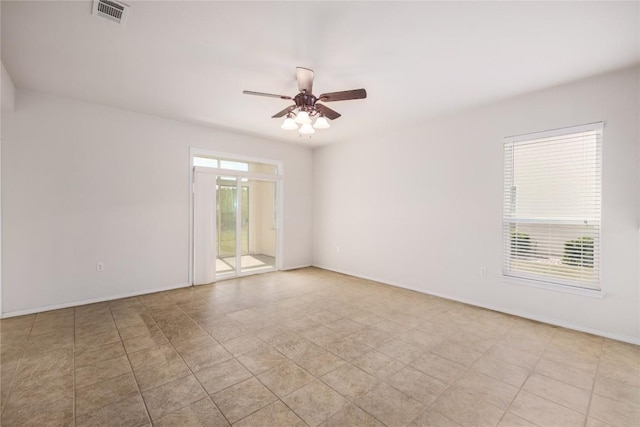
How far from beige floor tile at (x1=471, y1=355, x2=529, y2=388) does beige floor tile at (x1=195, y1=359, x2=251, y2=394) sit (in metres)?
1.96

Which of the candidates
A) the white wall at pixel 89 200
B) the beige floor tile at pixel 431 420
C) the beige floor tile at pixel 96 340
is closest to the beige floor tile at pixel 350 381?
the beige floor tile at pixel 431 420

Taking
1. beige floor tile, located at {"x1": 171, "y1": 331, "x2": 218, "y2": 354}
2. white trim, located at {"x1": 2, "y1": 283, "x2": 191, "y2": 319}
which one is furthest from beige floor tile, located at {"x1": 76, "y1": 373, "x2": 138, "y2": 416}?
white trim, located at {"x1": 2, "y1": 283, "x2": 191, "y2": 319}

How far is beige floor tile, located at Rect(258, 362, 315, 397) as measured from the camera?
215cm

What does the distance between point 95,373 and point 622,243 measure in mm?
5127

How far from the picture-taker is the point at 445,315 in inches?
144

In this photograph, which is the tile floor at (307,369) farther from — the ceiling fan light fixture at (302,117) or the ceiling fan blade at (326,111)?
the ceiling fan blade at (326,111)

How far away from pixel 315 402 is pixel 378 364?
0.73m

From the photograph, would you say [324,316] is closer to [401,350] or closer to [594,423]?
[401,350]

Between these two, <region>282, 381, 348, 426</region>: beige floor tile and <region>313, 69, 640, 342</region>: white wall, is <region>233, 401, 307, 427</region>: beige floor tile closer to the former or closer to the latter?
<region>282, 381, 348, 426</region>: beige floor tile

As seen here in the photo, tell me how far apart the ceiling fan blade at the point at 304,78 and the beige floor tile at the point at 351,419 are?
9.15 feet

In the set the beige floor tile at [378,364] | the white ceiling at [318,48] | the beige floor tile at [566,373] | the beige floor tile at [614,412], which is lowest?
the beige floor tile at [614,412]

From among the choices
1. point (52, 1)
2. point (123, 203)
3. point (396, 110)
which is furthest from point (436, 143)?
point (123, 203)

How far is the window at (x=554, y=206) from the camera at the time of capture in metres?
3.18

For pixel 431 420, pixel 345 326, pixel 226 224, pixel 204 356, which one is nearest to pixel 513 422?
pixel 431 420
